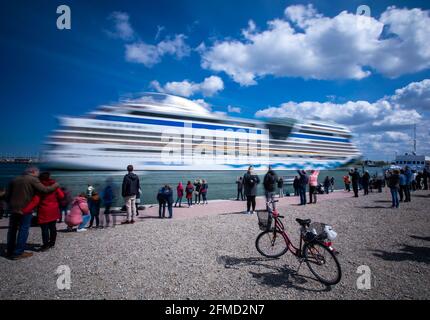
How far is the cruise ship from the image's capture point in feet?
101

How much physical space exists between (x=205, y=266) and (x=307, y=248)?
1.57 meters

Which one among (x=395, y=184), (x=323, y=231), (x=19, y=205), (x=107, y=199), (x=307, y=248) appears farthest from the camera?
(x=395, y=184)

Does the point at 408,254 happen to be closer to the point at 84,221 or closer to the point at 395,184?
the point at 395,184

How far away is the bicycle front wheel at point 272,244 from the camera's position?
378 cm

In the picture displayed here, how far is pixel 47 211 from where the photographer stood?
4105 mm

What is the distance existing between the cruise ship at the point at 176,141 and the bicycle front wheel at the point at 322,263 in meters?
31.2

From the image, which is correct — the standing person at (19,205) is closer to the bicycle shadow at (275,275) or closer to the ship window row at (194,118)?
the bicycle shadow at (275,275)

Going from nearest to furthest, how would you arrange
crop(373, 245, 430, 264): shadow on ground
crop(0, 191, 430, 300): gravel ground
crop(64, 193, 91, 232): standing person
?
1. crop(0, 191, 430, 300): gravel ground
2. crop(373, 245, 430, 264): shadow on ground
3. crop(64, 193, 91, 232): standing person

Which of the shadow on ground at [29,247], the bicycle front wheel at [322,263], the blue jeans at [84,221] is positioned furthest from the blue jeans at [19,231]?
the bicycle front wheel at [322,263]

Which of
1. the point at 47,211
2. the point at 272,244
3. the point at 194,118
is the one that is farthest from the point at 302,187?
the point at 194,118

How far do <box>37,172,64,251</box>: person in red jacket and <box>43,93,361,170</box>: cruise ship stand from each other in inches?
1126

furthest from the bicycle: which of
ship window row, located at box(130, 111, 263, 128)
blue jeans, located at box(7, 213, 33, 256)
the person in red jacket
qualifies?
ship window row, located at box(130, 111, 263, 128)

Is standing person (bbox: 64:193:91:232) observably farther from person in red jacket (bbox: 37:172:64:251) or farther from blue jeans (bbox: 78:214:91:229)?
person in red jacket (bbox: 37:172:64:251)
